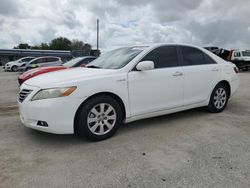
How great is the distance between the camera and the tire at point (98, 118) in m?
3.35

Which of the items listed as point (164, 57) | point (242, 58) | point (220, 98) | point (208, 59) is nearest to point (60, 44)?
point (242, 58)

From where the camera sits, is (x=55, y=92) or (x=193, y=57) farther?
(x=193, y=57)

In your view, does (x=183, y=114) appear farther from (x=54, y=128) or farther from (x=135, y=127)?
→ (x=54, y=128)

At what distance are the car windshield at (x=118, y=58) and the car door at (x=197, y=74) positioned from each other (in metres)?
1.03

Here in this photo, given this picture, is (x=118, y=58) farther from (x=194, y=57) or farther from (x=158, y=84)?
(x=194, y=57)

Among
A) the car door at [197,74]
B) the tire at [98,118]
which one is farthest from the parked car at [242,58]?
the tire at [98,118]

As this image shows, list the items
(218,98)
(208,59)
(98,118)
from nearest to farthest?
(98,118) < (208,59) < (218,98)

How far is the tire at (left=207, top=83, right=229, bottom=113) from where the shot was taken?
4941mm

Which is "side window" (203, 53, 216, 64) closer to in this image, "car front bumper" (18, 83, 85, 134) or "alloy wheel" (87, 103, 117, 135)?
"alloy wheel" (87, 103, 117, 135)

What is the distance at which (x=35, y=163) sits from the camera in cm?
286

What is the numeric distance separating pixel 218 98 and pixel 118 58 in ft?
8.21

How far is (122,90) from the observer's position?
3.64 m

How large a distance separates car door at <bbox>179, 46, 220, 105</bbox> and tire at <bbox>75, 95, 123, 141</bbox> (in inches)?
64.0

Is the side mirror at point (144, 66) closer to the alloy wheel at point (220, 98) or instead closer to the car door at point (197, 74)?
the car door at point (197, 74)
